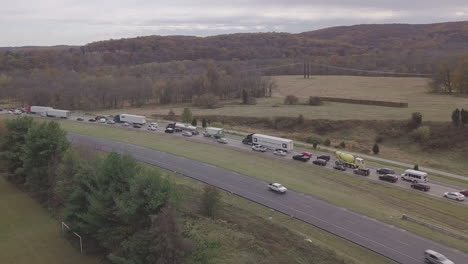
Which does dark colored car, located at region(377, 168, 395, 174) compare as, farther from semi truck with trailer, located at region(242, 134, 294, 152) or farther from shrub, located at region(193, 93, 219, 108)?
shrub, located at region(193, 93, 219, 108)

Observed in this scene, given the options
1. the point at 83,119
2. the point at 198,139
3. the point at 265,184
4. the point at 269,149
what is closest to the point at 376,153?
the point at 269,149

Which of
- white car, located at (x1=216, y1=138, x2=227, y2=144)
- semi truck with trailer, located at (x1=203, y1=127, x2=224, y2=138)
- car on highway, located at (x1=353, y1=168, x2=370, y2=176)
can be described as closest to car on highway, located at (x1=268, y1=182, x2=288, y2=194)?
car on highway, located at (x1=353, y1=168, x2=370, y2=176)

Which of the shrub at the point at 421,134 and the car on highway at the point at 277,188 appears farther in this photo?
the shrub at the point at 421,134

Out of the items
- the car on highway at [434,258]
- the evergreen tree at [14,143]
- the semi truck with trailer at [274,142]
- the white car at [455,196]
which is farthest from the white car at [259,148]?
the car on highway at [434,258]

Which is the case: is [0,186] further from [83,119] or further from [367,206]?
[83,119]

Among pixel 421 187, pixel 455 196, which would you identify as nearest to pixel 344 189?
pixel 421 187

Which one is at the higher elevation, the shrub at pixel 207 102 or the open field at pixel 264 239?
the shrub at pixel 207 102

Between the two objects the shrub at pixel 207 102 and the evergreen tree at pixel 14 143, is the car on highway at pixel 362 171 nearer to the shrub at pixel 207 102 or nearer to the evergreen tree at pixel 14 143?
the evergreen tree at pixel 14 143
